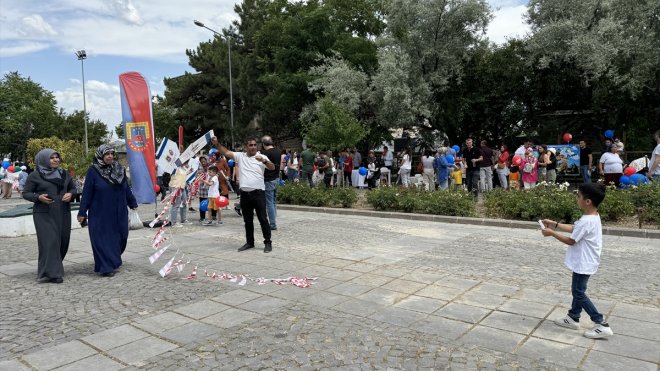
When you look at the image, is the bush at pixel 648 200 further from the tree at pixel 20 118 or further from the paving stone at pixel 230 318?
the tree at pixel 20 118

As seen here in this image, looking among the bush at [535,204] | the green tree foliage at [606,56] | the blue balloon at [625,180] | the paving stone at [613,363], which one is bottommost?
the paving stone at [613,363]

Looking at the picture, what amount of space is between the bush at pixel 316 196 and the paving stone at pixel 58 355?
33.6 feet

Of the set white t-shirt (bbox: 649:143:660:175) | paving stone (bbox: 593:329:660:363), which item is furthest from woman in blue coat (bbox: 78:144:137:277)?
white t-shirt (bbox: 649:143:660:175)

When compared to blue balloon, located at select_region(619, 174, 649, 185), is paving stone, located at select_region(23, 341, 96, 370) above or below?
below

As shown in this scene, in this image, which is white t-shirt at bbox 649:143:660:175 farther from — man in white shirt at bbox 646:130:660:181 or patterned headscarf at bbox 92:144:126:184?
patterned headscarf at bbox 92:144:126:184

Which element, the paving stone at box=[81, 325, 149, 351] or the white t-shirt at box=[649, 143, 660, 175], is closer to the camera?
the paving stone at box=[81, 325, 149, 351]

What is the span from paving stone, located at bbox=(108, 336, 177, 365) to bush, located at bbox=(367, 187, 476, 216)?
28.2 ft

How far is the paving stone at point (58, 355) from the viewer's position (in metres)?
3.88

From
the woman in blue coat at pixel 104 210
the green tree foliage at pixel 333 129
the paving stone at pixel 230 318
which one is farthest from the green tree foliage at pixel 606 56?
the paving stone at pixel 230 318

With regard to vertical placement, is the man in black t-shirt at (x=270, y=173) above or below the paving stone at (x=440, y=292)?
above

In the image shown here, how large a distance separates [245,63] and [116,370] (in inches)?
1303

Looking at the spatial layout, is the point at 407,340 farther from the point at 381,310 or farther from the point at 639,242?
the point at 639,242

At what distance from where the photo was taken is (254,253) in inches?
313

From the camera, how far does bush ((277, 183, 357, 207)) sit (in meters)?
14.1
